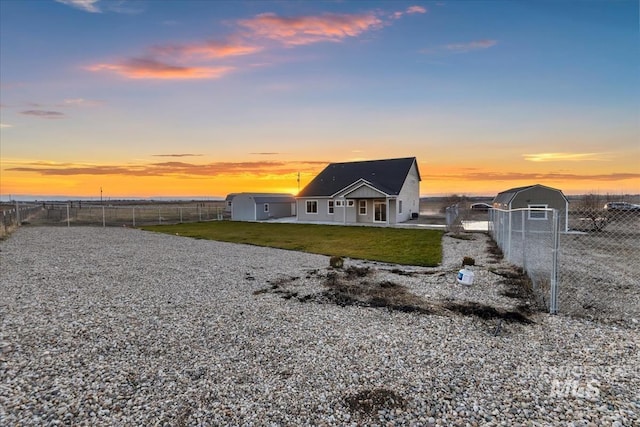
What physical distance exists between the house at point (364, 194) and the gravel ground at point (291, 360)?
21753 mm

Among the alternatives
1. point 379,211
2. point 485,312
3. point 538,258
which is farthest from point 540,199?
point 485,312

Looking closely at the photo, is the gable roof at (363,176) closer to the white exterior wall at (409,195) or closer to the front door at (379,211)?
the white exterior wall at (409,195)

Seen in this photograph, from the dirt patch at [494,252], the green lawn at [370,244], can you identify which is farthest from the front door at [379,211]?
the dirt patch at [494,252]

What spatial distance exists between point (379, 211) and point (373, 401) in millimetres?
27996

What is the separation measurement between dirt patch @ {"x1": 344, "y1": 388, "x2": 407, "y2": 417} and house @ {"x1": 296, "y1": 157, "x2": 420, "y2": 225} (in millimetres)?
26564

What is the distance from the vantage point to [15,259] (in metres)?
13.2

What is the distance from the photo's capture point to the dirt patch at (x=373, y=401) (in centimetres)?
398

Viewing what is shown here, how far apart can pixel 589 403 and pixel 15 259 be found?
58.4ft

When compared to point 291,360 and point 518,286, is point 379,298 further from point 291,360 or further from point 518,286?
point 518,286

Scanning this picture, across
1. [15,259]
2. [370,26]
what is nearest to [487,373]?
[370,26]

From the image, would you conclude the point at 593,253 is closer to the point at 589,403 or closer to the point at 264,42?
the point at 589,403

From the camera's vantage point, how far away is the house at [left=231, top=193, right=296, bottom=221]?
3678cm
